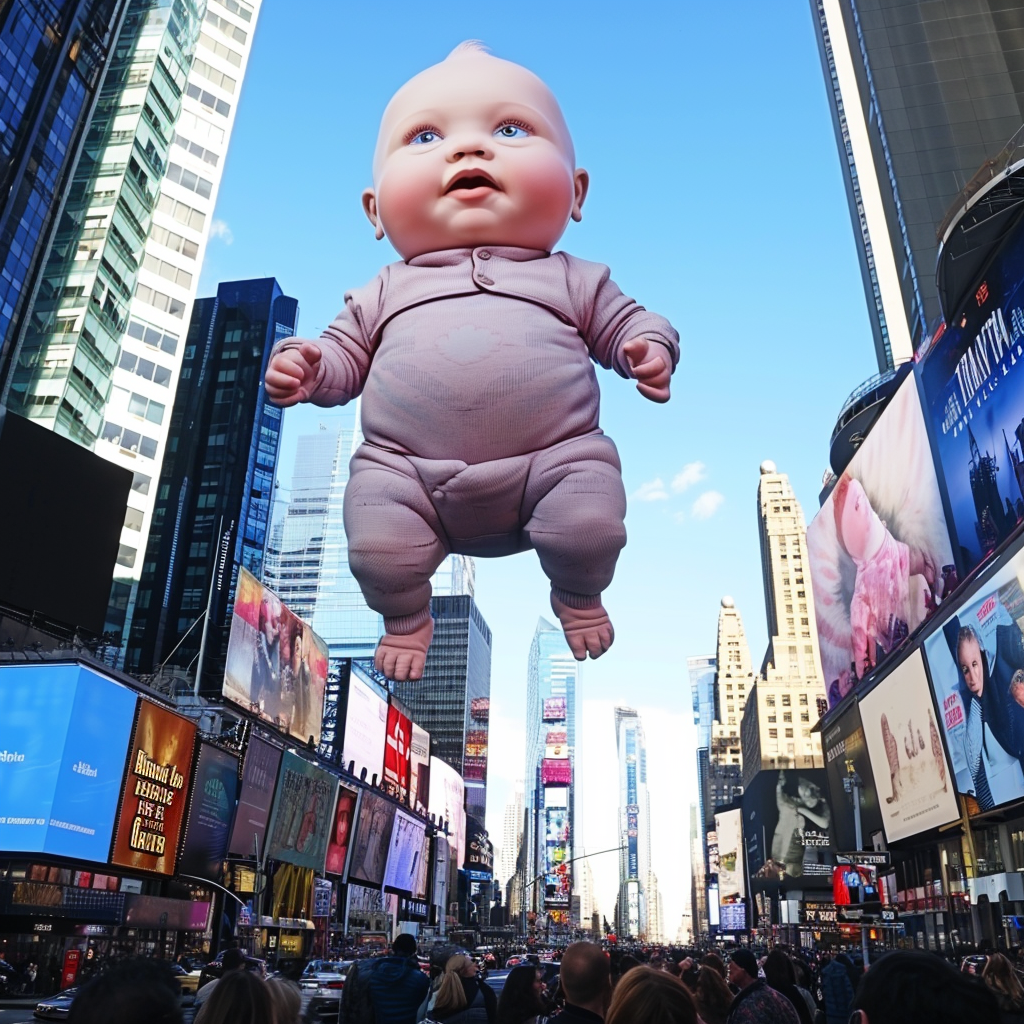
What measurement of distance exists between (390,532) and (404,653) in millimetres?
490

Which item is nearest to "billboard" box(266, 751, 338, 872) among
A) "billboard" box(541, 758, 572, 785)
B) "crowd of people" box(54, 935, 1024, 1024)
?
"crowd of people" box(54, 935, 1024, 1024)

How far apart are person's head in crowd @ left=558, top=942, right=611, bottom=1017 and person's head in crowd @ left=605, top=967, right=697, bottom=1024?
2.55ft

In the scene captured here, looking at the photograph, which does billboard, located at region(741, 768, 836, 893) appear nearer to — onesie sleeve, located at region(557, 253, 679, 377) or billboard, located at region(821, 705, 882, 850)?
billboard, located at region(821, 705, 882, 850)

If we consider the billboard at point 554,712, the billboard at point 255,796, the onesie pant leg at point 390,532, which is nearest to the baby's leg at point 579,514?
the onesie pant leg at point 390,532

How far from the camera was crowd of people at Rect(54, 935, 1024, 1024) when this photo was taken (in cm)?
191

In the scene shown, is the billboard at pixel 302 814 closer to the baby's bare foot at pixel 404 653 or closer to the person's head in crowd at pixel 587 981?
the baby's bare foot at pixel 404 653

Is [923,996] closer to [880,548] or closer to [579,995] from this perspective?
[579,995]

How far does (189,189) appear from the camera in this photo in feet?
196

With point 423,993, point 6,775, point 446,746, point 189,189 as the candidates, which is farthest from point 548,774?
point 423,993

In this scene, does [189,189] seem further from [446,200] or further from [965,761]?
[446,200]

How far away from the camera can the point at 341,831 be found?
47.5 metres

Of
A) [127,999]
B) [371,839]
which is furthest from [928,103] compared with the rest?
[127,999]

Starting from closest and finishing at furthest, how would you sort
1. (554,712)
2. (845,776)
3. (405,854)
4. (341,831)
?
(341,831) < (845,776) < (405,854) < (554,712)

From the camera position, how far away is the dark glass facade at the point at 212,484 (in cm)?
6066
